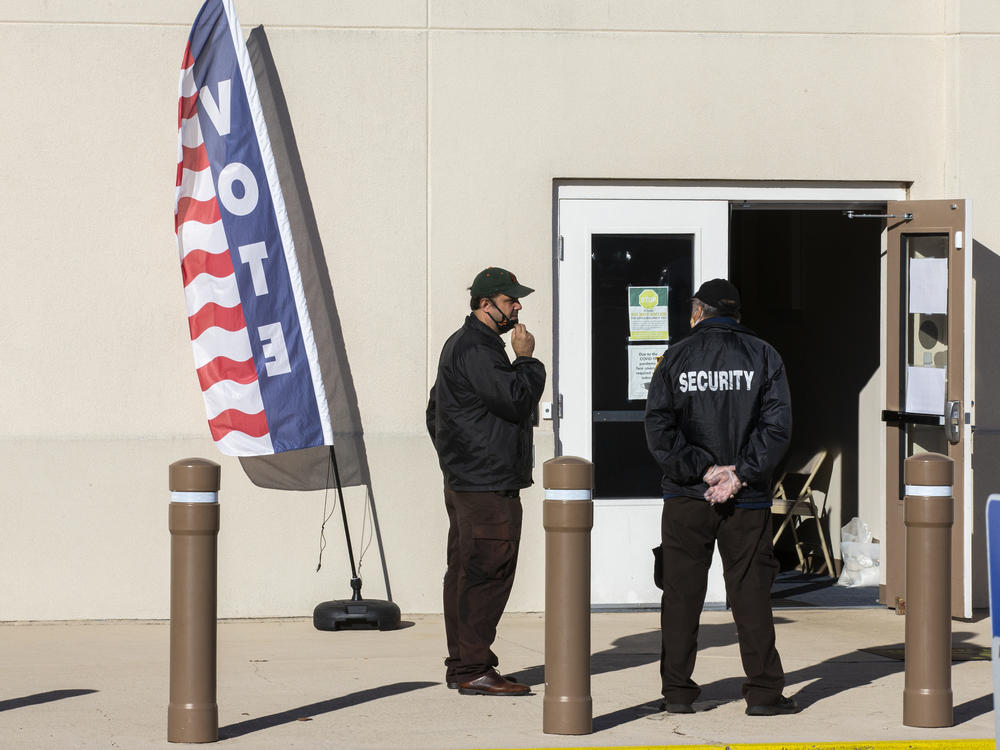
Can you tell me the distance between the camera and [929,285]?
910cm

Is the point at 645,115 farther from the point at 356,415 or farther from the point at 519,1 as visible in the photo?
the point at 356,415

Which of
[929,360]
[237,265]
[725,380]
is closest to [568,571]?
[725,380]

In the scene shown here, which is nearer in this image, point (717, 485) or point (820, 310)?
point (717, 485)

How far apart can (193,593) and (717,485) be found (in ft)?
7.23

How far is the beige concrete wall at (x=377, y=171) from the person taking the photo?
9039 mm

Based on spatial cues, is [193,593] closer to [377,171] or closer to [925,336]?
[377,171]

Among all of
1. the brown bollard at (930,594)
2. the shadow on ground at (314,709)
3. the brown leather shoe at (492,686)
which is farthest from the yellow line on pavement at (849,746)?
the shadow on ground at (314,709)

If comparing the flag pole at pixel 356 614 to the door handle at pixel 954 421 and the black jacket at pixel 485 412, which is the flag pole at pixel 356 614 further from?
the door handle at pixel 954 421

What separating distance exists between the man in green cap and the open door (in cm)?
326

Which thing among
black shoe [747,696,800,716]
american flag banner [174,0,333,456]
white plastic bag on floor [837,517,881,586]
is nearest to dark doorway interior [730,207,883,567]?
white plastic bag on floor [837,517,881,586]

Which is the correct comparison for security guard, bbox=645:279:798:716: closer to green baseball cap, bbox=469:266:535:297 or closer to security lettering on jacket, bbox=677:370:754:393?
security lettering on jacket, bbox=677:370:754:393

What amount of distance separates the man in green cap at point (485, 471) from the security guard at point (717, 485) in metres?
0.70

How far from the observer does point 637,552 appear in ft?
30.9

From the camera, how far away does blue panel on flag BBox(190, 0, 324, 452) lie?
8.78m
